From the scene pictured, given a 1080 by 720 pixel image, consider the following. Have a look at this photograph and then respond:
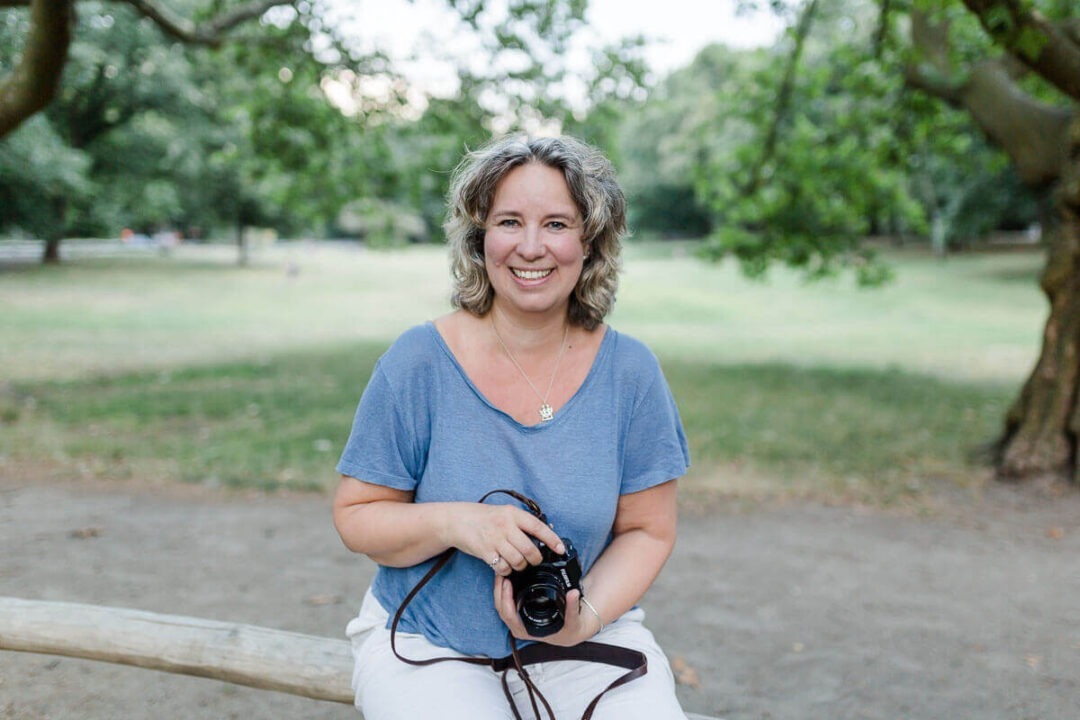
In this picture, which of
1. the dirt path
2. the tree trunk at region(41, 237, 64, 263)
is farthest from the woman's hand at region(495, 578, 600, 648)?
the tree trunk at region(41, 237, 64, 263)

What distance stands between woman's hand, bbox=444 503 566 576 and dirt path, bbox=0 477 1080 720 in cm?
197

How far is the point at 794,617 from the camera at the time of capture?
16.1 ft

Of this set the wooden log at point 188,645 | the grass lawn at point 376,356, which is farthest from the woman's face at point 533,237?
the grass lawn at point 376,356

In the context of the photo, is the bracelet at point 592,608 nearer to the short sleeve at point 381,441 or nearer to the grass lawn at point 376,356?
the short sleeve at point 381,441

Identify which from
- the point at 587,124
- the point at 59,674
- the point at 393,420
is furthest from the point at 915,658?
the point at 587,124

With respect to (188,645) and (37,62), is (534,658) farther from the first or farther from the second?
(37,62)

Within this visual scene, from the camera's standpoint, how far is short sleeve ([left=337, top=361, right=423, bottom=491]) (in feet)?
7.20

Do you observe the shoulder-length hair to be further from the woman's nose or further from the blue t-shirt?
the blue t-shirt

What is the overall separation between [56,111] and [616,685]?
98.5ft

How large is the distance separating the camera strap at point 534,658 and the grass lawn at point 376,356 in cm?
538

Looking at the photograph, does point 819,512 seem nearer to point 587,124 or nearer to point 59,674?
point 59,674

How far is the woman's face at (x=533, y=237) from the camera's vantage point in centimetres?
230

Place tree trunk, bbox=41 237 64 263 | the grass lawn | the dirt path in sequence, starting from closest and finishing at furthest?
the dirt path → the grass lawn → tree trunk, bbox=41 237 64 263

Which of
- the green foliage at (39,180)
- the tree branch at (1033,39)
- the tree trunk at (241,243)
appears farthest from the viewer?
the tree trunk at (241,243)
